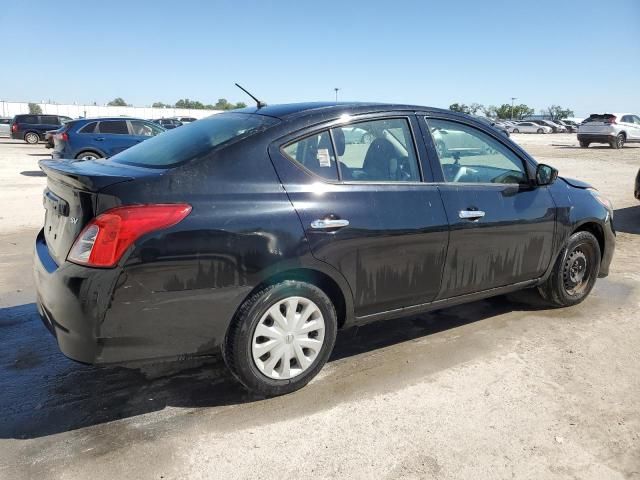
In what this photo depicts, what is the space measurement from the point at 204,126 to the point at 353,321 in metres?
1.59

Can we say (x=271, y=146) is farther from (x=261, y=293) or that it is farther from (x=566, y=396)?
(x=566, y=396)

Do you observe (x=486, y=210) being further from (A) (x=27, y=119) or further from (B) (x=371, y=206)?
(A) (x=27, y=119)

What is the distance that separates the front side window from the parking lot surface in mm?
1195

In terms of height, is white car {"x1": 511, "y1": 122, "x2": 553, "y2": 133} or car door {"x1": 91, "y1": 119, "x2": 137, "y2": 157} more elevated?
white car {"x1": 511, "y1": 122, "x2": 553, "y2": 133}

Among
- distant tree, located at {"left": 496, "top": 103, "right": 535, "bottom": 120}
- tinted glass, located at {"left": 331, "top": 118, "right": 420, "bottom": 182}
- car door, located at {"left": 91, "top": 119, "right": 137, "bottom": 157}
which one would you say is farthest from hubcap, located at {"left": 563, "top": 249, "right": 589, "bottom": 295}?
distant tree, located at {"left": 496, "top": 103, "right": 535, "bottom": 120}

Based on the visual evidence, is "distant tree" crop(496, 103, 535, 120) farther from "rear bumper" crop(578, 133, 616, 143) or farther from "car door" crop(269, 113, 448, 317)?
"car door" crop(269, 113, 448, 317)

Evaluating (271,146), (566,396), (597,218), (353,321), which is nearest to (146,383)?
(353,321)

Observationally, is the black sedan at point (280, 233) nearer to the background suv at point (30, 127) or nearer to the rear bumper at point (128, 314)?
the rear bumper at point (128, 314)

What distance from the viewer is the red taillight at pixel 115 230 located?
2.50 m

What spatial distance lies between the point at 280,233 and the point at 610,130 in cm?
2851

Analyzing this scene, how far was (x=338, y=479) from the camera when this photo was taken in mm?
2377

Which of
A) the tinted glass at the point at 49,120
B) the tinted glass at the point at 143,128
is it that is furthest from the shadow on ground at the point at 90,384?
the tinted glass at the point at 49,120

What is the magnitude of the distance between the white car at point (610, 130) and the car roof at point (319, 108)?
27122mm

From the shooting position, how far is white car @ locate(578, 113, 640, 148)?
2658 centimetres
